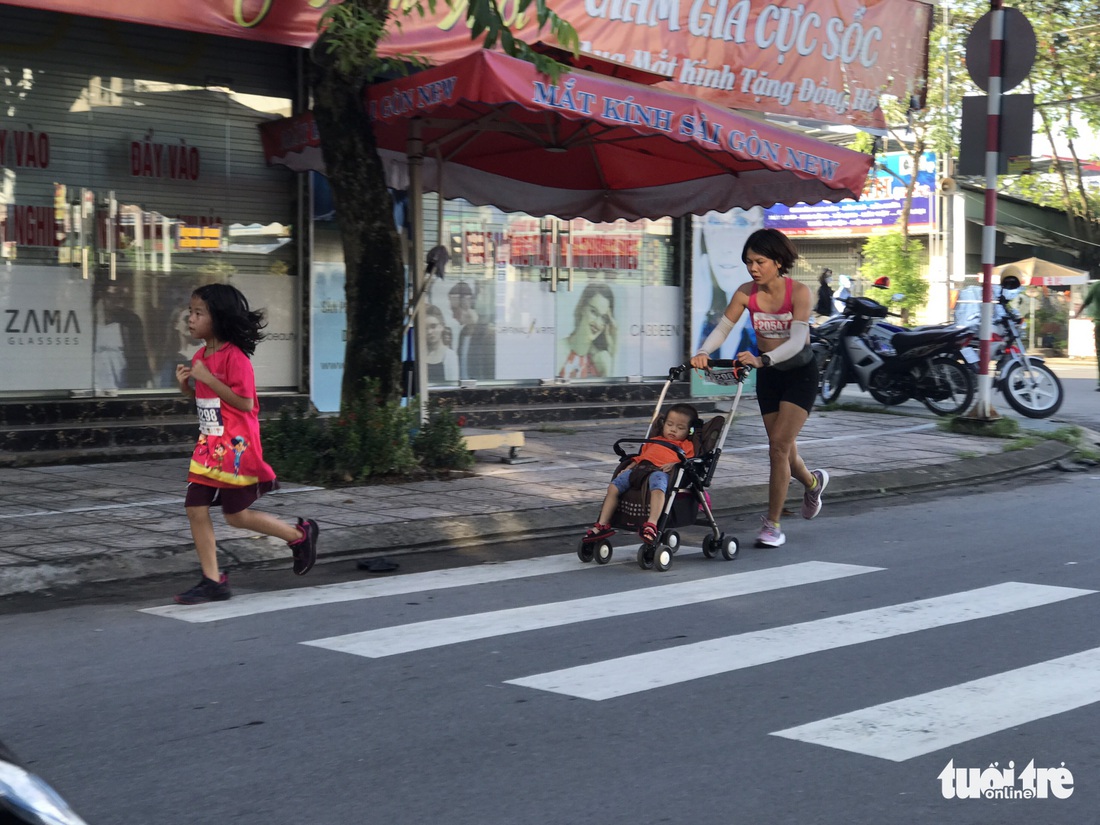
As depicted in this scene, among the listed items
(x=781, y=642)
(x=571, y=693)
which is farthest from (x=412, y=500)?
(x=571, y=693)

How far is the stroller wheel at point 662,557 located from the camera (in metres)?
7.16

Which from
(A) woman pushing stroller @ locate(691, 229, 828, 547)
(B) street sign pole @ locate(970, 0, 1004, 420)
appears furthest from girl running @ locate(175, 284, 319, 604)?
(B) street sign pole @ locate(970, 0, 1004, 420)

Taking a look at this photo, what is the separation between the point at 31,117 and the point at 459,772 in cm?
893

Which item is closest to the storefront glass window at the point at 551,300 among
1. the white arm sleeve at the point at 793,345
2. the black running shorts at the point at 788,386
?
the black running shorts at the point at 788,386

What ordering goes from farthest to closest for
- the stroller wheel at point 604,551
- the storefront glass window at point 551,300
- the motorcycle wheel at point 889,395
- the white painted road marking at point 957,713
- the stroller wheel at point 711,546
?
the motorcycle wheel at point 889,395 < the storefront glass window at point 551,300 < the stroller wheel at point 711,546 < the stroller wheel at point 604,551 < the white painted road marking at point 957,713

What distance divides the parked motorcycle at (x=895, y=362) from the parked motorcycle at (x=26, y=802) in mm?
14653

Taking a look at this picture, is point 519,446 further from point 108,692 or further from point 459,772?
point 459,772

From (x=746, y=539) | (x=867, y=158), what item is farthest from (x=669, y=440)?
(x=867, y=158)

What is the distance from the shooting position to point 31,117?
11.1 metres

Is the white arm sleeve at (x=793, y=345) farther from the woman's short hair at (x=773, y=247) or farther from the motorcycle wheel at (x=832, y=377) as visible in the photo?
the motorcycle wheel at (x=832, y=377)

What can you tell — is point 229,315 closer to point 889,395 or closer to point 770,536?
point 770,536

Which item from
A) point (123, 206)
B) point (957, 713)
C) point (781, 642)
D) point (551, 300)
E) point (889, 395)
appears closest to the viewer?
point (957, 713)

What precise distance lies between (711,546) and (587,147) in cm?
590

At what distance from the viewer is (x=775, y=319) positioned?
7.95 meters
